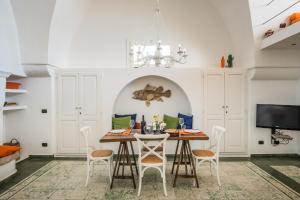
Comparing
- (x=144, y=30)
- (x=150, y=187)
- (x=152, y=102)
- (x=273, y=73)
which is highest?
(x=144, y=30)

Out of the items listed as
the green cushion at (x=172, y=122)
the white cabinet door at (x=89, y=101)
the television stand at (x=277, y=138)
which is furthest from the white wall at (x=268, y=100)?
the white cabinet door at (x=89, y=101)

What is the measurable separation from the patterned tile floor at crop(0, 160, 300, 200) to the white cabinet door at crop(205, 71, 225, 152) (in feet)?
4.03

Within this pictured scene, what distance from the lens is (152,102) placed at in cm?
577

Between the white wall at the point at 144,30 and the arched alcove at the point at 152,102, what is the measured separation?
2.30 ft

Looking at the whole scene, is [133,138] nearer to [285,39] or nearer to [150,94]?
[150,94]

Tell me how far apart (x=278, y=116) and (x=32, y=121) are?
19.0 feet

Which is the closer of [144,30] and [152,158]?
[152,158]

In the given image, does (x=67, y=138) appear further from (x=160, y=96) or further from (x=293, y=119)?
(x=293, y=119)

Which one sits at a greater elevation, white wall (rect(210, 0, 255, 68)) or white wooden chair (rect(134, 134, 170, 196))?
white wall (rect(210, 0, 255, 68))

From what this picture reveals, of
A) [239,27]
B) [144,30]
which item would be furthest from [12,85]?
[239,27]

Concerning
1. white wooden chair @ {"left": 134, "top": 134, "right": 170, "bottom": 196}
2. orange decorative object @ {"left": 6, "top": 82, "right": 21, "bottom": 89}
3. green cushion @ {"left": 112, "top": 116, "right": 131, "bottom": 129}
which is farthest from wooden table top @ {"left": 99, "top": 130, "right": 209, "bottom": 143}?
orange decorative object @ {"left": 6, "top": 82, "right": 21, "bottom": 89}

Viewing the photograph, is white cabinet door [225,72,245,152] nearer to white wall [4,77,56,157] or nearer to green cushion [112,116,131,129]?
green cushion [112,116,131,129]

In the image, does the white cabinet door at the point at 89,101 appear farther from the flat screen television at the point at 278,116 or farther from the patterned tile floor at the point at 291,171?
the patterned tile floor at the point at 291,171

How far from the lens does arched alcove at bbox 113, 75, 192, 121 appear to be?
5746 mm
